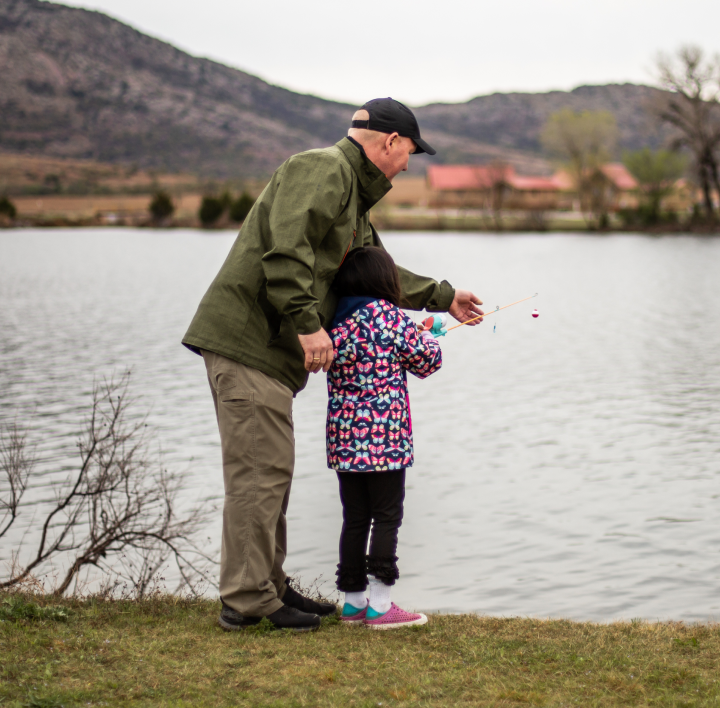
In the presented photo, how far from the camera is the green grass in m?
3.34

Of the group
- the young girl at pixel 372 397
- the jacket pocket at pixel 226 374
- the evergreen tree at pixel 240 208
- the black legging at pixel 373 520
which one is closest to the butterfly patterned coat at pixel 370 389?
the young girl at pixel 372 397

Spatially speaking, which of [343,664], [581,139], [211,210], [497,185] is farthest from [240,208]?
[343,664]

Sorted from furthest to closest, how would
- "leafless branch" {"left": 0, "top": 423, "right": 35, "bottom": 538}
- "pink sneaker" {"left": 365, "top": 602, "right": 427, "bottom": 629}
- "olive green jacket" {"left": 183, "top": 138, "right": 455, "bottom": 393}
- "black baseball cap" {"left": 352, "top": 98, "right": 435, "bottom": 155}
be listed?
"leafless branch" {"left": 0, "top": 423, "right": 35, "bottom": 538} → "pink sneaker" {"left": 365, "top": 602, "right": 427, "bottom": 629} → "black baseball cap" {"left": 352, "top": 98, "right": 435, "bottom": 155} → "olive green jacket" {"left": 183, "top": 138, "right": 455, "bottom": 393}

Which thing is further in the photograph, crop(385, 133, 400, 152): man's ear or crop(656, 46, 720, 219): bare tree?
crop(656, 46, 720, 219): bare tree

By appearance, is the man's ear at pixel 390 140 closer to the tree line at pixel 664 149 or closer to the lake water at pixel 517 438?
the lake water at pixel 517 438

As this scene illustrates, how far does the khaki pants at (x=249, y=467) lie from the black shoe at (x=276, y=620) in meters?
0.07

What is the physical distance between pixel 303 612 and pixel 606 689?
143 cm

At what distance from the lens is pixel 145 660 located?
12.0ft

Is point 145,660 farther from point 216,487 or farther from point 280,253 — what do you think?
point 216,487

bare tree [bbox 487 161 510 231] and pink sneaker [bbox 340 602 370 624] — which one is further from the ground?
bare tree [bbox 487 161 510 231]

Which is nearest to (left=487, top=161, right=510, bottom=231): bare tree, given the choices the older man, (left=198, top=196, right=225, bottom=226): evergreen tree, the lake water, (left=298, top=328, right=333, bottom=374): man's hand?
(left=198, top=196, right=225, bottom=226): evergreen tree

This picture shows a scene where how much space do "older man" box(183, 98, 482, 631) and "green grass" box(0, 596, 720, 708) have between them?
354 mm

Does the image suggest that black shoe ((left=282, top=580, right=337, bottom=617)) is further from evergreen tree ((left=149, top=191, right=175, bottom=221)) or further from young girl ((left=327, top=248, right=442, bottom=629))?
evergreen tree ((left=149, top=191, right=175, bottom=221))

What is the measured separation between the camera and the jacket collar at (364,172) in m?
4.00
